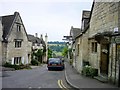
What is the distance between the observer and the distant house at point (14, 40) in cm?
3448

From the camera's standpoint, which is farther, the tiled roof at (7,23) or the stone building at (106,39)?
the tiled roof at (7,23)

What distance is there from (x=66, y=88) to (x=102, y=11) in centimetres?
660

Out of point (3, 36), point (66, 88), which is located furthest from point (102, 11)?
point (3, 36)

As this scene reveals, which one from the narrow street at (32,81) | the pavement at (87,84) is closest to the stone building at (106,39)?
the pavement at (87,84)

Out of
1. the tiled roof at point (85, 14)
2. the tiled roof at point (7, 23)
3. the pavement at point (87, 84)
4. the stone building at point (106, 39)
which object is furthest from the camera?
the tiled roof at point (7, 23)

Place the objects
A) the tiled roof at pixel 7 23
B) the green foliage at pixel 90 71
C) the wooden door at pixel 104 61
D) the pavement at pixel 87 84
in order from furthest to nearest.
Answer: the tiled roof at pixel 7 23, the green foliage at pixel 90 71, the wooden door at pixel 104 61, the pavement at pixel 87 84

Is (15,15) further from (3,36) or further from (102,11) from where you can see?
(102,11)

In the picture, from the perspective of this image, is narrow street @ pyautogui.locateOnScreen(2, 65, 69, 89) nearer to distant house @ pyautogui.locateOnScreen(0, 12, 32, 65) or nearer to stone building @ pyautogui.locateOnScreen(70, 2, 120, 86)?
stone building @ pyautogui.locateOnScreen(70, 2, 120, 86)

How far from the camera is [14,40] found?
36.7 m

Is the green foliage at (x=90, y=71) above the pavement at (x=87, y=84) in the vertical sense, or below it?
above

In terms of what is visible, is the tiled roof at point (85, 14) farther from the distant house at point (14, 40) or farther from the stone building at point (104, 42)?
the distant house at point (14, 40)

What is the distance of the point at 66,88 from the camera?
1349cm

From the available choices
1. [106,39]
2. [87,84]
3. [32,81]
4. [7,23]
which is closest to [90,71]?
[106,39]

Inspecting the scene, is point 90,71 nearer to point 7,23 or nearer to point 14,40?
point 14,40
